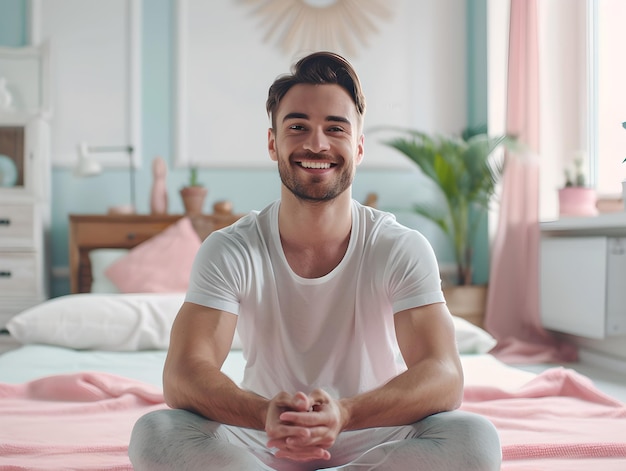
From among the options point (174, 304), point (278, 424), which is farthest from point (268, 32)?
point (278, 424)

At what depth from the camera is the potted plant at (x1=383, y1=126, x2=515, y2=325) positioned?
3.92 meters

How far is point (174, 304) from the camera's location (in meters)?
3.10

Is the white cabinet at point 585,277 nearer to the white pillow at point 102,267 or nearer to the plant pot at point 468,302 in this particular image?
the plant pot at point 468,302

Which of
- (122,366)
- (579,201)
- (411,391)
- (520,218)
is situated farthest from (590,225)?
(411,391)

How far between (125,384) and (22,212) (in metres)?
1.92

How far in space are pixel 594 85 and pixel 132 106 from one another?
8.55 feet

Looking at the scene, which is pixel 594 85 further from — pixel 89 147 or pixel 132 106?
pixel 89 147

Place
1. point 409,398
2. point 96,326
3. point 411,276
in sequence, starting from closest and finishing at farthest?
point 409,398 → point 411,276 → point 96,326

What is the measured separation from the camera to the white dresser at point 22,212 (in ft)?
12.4

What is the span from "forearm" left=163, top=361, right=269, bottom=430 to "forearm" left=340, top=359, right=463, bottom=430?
0.15m

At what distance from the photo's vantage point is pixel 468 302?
Answer: 4.02 meters

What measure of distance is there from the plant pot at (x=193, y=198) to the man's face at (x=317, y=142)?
2.54 metres

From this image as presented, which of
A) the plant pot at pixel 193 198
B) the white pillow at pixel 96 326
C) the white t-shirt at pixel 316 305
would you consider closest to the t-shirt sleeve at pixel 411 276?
the white t-shirt at pixel 316 305

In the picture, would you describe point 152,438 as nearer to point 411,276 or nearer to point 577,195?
point 411,276
